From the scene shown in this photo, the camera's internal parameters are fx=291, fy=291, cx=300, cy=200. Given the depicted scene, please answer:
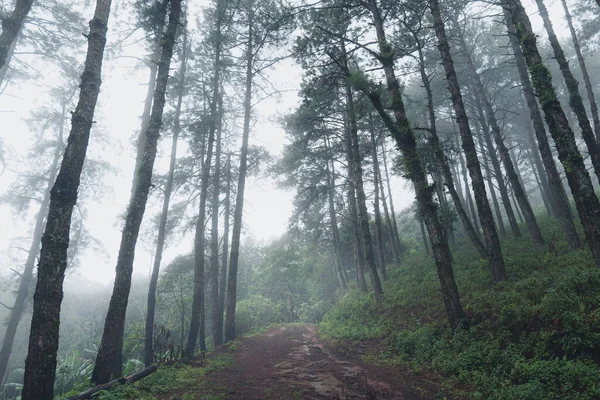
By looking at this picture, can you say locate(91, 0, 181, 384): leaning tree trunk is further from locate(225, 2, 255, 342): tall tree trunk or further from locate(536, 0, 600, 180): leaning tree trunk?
locate(536, 0, 600, 180): leaning tree trunk

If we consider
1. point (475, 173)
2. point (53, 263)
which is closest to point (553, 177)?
point (475, 173)

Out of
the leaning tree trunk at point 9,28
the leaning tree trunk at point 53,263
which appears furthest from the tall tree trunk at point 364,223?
the leaning tree trunk at point 9,28

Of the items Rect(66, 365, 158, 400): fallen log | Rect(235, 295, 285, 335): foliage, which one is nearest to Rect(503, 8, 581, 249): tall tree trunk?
Rect(66, 365, 158, 400): fallen log

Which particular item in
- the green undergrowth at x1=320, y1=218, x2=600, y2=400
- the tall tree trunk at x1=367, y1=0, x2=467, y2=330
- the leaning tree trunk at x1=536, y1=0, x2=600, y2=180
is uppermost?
the leaning tree trunk at x1=536, y1=0, x2=600, y2=180

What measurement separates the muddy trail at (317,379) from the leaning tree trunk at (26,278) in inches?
483

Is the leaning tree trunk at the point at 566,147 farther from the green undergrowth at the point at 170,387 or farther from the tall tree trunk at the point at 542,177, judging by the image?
the tall tree trunk at the point at 542,177

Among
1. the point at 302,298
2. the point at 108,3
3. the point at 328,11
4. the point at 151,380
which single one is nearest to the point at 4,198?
the point at 108,3

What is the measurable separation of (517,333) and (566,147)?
409 centimetres

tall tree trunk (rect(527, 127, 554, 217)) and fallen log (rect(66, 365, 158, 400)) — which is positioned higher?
tall tree trunk (rect(527, 127, 554, 217))

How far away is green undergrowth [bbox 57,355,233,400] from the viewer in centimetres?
513

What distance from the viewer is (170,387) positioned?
5.99m

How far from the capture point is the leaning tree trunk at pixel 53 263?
4512 millimetres

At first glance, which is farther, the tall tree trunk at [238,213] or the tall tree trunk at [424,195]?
the tall tree trunk at [238,213]

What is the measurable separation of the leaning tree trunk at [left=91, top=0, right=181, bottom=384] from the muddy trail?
2.16 metres
